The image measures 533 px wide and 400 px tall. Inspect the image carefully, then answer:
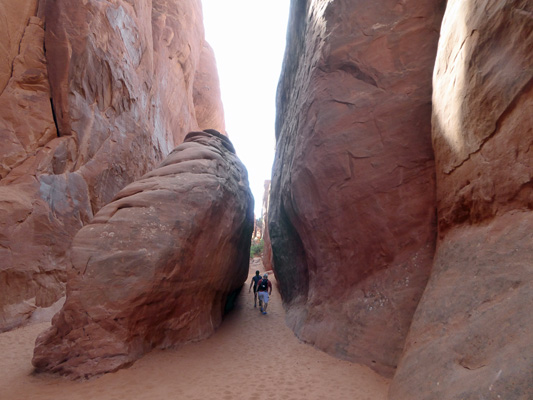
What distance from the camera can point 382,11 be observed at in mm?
7691

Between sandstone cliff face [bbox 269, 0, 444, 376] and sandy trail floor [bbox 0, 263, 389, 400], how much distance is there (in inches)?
21.6

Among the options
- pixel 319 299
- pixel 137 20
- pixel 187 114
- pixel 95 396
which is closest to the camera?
pixel 95 396

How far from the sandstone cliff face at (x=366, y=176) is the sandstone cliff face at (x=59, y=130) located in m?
7.51

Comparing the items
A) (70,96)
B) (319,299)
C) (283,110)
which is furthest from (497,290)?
(70,96)

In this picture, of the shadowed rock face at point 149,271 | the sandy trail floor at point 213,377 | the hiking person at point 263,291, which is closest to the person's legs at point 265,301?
the hiking person at point 263,291

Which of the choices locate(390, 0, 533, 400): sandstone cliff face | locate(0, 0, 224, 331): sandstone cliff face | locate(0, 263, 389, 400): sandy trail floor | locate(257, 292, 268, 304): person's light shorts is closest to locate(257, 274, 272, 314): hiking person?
locate(257, 292, 268, 304): person's light shorts

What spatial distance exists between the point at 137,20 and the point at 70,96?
6563 millimetres

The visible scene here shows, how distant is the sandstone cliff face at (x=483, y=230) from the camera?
347cm

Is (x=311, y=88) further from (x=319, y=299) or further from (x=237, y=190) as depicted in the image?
(x=319, y=299)

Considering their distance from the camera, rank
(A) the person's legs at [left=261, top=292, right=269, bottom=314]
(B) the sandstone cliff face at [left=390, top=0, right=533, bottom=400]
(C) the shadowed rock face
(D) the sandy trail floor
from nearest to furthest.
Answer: (B) the sandstone cliff face at [left=390, top=0, right=533, bottom=400] < (D) the sandy trail floor < (C) the shadowed rock face < (A) the person's legs at [left=261, top=292, right=269, bottom=314]

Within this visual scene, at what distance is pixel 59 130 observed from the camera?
11477mm

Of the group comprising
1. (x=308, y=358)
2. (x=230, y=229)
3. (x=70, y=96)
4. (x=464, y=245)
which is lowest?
(x=308, y=358)

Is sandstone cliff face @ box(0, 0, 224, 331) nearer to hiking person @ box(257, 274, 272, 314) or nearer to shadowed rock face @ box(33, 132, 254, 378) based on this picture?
shadowed rock face @ box(33, 132, 254, 378)

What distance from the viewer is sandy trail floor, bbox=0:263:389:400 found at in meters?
5.24
